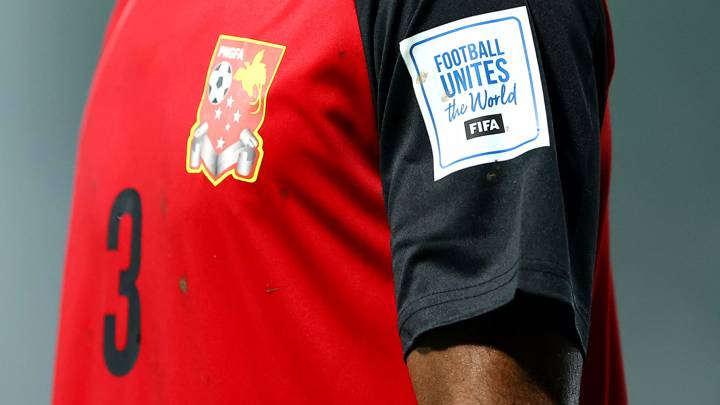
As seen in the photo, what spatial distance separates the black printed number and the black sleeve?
0.62ft

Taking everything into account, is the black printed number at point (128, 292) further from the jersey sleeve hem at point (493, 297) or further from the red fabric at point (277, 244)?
the jersey sleeve hem at point (493, 297)

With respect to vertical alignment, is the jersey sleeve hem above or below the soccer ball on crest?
below

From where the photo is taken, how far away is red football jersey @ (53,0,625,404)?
0.40 metres

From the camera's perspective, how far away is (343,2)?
0.48m

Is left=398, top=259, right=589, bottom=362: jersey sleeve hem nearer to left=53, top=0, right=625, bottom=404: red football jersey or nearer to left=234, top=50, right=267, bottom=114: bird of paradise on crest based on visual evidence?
left=53, top=0, right=625, bottom=404: red football jersey

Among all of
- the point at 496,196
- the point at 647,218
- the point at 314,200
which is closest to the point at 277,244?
the point at 314,200

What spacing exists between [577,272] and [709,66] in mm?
760

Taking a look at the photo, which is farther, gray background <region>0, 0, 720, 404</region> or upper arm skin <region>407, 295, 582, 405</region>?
gray background <region>0, 0, 720, 404</region>

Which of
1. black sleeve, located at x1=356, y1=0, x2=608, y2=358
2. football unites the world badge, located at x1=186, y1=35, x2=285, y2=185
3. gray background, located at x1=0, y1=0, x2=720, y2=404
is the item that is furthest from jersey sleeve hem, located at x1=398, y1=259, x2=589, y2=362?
gray background, located at x1=0, y1=0, x2=720, y2=404

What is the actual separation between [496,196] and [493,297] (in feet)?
0.14

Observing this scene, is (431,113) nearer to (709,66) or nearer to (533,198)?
(533,198)

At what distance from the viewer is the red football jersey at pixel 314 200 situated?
1.31 ft

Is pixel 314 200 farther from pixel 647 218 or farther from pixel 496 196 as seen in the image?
pixel 647 218

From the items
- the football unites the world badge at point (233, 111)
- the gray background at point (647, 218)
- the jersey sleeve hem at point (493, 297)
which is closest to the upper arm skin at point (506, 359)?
Answer: the jersey sleeve hem at point (493, 297)
